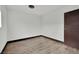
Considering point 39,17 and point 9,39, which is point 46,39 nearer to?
point 39,17

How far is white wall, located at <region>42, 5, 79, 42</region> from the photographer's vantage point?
10.9ft

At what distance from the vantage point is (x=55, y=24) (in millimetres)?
3643

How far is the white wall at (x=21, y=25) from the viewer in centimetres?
217

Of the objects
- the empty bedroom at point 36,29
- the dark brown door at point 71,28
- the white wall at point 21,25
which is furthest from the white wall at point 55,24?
the white wall at point 21,25

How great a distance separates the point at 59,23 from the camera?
11.5ft

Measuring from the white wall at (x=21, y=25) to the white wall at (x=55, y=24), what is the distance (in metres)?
0.84

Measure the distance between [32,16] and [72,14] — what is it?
5.11ft

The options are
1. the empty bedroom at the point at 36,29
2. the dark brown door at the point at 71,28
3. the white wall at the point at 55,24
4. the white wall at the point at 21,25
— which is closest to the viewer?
the empty bedroom at the point at 36,29

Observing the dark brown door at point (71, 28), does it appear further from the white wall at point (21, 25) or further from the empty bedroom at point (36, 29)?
the white wall at point (21, 25)

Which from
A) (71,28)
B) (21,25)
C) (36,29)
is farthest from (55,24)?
(21,25)

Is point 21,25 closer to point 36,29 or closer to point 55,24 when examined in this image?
point 36,29
